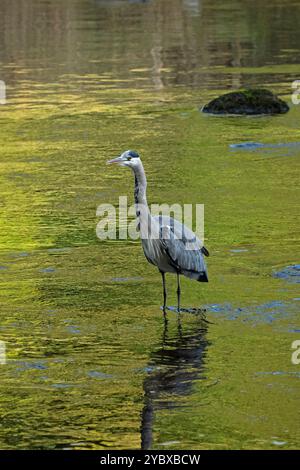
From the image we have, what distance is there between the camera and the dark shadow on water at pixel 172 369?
360 inches

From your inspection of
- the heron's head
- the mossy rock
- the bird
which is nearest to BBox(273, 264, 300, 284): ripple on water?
the bird

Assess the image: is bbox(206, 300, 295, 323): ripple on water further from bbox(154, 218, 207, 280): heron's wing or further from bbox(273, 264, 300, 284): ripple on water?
bbox(273, 264, 300, 284): ripple on water

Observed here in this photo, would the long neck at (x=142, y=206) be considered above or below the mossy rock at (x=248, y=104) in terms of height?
above

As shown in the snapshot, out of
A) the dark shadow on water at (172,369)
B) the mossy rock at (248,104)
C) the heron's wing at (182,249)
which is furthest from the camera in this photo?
the mossy rock at (248,104)

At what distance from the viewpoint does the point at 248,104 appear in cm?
2327

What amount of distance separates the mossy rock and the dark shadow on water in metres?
12.2

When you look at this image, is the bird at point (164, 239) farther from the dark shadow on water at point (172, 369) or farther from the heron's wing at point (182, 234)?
the dark shadow on water at point (172, 369)

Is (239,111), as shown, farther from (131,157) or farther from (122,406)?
(122,406)

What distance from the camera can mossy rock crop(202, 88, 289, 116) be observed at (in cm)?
2317

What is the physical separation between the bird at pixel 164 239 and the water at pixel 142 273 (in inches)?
14.8

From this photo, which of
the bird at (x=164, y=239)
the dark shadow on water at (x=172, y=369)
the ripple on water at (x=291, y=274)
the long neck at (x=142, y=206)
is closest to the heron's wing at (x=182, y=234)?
the bird at (x=164, y=239)

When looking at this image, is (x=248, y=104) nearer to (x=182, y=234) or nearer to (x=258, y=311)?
(x=182, y=234)

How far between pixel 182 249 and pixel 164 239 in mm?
175
